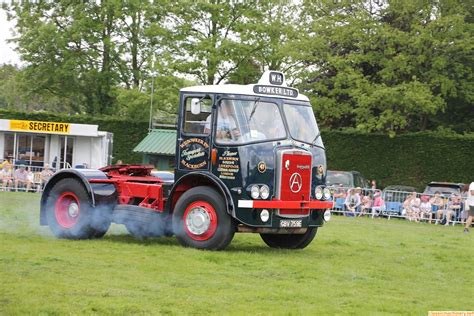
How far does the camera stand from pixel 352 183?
32625 mm

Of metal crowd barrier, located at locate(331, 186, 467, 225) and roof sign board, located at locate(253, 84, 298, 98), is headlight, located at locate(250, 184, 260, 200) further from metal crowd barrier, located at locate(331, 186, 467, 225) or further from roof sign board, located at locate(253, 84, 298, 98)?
metal crowd barrier, located at locate(331, 186, 467, 225)

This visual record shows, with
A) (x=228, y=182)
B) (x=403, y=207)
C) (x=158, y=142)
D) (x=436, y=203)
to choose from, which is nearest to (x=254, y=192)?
Answer: (x=228, y=182)

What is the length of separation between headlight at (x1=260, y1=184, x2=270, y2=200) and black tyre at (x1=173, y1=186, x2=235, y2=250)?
633 mm

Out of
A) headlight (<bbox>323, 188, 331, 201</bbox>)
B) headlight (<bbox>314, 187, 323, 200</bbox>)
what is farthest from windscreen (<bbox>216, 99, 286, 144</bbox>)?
headlight (<bbox>323, 188, 331, 201</bbox>)

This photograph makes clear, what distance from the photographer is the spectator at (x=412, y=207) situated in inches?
1142

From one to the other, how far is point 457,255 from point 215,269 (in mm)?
5677

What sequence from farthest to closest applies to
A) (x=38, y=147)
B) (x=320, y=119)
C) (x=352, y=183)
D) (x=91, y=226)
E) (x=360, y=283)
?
(x=320, y=119) < (x=38, y=147) < (x=352, y=183) < (x=91, y=226) < (x=360, y=283)

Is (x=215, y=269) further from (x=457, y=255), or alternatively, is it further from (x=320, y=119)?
(x=320, y=119)

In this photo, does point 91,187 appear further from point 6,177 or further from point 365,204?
point 6,177

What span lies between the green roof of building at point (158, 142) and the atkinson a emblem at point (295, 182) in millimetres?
27557

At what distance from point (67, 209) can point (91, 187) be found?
75 cm

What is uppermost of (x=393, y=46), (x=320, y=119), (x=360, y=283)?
(x=393, y=46)

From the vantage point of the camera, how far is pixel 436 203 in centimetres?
2872

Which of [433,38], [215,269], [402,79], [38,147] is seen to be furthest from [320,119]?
[215,269]
